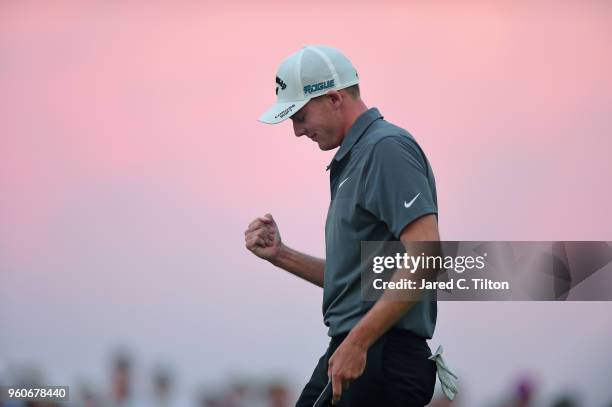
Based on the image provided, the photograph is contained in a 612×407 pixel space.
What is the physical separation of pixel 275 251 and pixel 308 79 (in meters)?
0.59

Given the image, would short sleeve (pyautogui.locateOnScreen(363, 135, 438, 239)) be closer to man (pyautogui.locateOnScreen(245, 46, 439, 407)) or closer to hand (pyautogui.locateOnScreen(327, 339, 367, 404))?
man (pyautogui.locateOnScreen(245, 46, 439, 407))

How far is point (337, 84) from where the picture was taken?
A: 2.85m

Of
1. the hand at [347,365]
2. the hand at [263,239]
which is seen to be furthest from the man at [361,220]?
the hand at [263,239]

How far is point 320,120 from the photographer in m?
2.86

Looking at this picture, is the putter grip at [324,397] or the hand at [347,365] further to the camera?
the putter grip at [324,397]

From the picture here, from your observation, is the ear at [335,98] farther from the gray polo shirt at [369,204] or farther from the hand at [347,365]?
the hand at [347,365]

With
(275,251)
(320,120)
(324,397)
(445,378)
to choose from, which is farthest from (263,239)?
(445,378)

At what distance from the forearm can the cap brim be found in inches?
19.7

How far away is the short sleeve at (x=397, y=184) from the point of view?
2.54 m

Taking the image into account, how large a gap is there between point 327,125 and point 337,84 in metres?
0.11

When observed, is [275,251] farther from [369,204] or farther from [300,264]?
[369,204]

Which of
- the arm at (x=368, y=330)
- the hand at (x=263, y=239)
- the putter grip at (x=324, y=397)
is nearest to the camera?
the arm at (x=368, y=330)

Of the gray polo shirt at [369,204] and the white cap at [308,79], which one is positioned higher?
the white cap at [308,79]

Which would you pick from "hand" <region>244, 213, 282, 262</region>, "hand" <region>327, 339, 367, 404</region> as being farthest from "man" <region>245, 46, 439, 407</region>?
"hand" <region>244, 213, 282, 262</region>
